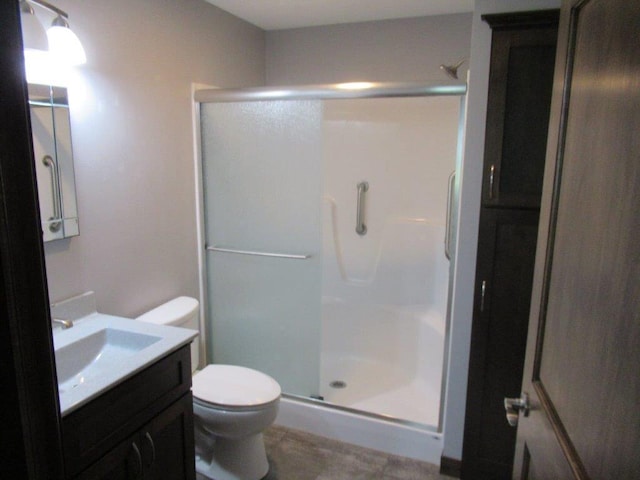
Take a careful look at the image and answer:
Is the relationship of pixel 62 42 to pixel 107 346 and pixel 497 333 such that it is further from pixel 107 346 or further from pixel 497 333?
pixel 497 333

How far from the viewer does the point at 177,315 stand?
2.13m

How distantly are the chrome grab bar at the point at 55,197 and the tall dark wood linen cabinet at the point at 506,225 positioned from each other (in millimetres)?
1639

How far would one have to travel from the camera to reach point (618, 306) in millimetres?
643

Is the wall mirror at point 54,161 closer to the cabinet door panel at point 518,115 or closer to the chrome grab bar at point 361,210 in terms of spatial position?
the cabinet door panel at point 518,115

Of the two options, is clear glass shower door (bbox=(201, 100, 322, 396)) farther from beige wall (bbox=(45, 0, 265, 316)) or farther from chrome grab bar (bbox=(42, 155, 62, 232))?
chrome grab bar (bbox=(42, 155, 62, 232))

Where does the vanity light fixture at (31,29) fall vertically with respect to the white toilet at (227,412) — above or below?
above

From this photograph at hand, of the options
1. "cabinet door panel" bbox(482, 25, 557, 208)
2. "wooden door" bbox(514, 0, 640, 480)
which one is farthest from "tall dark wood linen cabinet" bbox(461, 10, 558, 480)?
"wooden door" bbox(514, 0, 640, 480)

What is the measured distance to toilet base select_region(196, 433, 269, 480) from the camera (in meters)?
2.07

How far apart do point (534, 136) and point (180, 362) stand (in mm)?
1561

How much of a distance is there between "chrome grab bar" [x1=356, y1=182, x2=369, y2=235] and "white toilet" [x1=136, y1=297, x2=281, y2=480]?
151 cm

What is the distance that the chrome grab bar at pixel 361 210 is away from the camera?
11.0 ft

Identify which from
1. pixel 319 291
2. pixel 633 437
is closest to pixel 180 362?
pixel 319 291

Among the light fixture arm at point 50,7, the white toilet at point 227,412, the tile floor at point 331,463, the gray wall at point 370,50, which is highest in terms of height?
the gray wall at point 370,50

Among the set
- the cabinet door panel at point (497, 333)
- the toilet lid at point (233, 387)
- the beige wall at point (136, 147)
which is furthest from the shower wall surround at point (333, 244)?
the toilet lid at point (233, 387)
